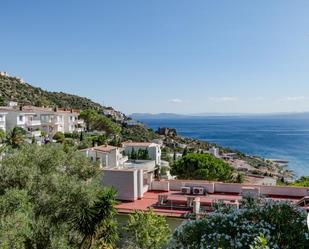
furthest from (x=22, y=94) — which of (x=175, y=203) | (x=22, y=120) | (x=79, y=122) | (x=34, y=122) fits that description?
(x=175, y=203)

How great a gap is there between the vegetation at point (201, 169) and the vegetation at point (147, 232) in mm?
16454

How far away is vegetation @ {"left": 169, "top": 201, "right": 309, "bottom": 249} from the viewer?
19.5 ft

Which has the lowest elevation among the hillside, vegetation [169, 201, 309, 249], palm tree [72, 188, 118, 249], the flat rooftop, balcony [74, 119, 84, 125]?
the flat rooftop

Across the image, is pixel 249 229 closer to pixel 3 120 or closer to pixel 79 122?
pixel 3 120

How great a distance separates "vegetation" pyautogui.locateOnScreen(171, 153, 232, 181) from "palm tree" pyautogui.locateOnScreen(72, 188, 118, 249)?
17225 millimetres

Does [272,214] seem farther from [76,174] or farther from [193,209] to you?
[193,209]

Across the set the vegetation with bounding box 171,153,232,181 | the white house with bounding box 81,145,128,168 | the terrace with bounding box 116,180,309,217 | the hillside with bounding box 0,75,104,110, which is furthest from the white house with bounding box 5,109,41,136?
the terrace with bounding box 116,180,309,217

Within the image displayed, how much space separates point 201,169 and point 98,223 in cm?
1803

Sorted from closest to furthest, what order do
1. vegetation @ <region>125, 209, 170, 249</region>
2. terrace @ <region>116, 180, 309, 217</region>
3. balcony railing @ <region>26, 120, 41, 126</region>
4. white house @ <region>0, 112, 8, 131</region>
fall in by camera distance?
vegetation @ <region>125, 209, 170, 249</region> → terrace @ <region>116, 180, 309, 217</region> → white house @ <region>0, 112, 8, 131</region> → balcony railing @ <region>26, 120, 41, 126</region>

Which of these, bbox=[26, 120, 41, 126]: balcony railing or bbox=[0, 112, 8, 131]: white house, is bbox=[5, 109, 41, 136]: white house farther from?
bbox=[0, 112, 8, 131]: white house

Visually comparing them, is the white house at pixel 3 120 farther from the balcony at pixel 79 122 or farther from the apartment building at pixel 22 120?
the balcony at pixel 79 122

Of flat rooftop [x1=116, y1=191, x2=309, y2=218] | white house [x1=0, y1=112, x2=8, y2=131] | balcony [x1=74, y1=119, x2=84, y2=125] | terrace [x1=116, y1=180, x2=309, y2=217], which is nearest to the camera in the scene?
flat rooftop [x1=116, y1=191, x2=309, y2=218]

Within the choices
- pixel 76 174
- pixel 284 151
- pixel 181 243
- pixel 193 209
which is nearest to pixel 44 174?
pixel 76 174

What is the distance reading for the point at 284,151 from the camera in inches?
Answer: 4611
